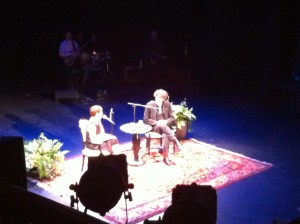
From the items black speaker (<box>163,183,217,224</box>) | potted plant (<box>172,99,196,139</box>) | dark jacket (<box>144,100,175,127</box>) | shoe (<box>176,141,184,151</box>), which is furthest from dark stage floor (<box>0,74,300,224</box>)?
black speaker (<box>163,183,217,224</box>)

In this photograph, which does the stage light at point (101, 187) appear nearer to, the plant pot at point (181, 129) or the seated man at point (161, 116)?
the seated man at point (161, 116)

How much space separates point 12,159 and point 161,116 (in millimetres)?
5664

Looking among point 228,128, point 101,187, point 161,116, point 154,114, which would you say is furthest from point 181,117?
point 101,187

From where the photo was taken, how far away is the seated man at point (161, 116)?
286 inches

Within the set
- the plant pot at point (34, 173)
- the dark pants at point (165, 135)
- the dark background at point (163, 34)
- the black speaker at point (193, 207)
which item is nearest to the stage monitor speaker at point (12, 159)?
the black speaker at point (193, 207)

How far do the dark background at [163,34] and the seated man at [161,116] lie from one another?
595cm

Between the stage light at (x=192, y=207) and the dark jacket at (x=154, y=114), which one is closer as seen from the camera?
the stage light at (x=192, y=207)

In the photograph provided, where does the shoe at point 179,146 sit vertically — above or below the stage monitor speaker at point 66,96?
below

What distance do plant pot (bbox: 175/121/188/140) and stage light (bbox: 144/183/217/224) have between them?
679 cm

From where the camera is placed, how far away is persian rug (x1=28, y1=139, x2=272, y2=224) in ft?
18.4

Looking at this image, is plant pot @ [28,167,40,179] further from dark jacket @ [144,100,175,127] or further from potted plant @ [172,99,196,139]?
potted plant @ [172,99,196,139]

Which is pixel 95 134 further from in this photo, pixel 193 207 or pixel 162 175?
→ pixel 193 207

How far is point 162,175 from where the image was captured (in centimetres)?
663

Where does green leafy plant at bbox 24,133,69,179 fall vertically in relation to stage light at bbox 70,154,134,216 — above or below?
below
